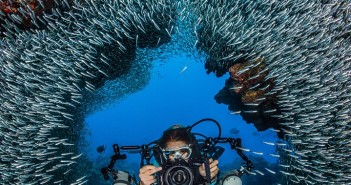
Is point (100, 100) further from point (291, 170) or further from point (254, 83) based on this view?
point (291, 170)

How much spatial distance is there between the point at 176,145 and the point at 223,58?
9.94ft

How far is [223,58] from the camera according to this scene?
6.11 meters

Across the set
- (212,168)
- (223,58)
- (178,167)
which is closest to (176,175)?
(178,167)

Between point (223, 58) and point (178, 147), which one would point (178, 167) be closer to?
point (178, 147)

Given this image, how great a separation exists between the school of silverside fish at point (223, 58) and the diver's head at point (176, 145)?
234 cm

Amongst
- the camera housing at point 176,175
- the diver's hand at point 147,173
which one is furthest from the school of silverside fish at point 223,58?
A: the camera housing at point 176,175

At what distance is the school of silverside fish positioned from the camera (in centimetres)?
561

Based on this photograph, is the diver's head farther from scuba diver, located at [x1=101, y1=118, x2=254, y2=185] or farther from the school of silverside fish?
the school of silverside fish

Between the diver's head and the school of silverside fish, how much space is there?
234cm

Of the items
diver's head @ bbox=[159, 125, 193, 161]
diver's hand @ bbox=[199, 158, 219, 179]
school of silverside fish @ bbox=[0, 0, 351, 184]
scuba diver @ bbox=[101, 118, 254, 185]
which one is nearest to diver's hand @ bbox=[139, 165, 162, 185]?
scuba diver @ bbox=[101, 118, 254, 185]

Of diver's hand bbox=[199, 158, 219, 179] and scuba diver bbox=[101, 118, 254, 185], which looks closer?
scuba diver bbox=[101, 118, 254, 185]

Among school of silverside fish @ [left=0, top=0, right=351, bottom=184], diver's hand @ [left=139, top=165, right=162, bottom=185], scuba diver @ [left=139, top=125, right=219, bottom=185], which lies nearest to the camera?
diver's hand @ [left=139, top=165, right=162, bottom=185]

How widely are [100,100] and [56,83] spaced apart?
367 cm

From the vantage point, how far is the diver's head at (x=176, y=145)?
3543 millimetres
